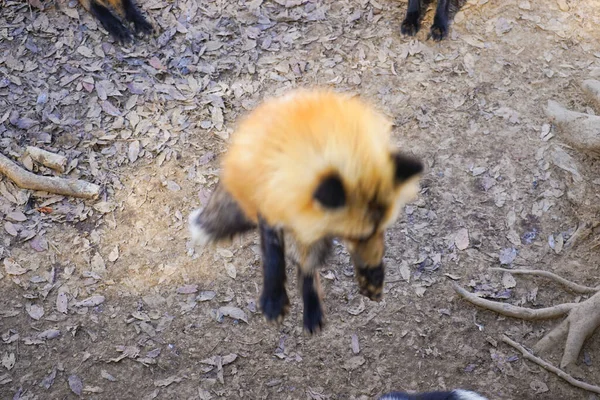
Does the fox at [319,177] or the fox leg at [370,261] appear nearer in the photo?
the fox at [319,177]

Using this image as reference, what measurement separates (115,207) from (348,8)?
3260 millimetres

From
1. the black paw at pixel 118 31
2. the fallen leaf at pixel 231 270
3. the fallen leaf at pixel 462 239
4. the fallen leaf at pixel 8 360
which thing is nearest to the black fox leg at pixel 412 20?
the fallen leaf at pixel 462 239

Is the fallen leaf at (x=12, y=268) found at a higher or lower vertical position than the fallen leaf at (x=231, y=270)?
lower

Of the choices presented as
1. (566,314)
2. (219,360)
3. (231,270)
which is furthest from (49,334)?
(566,314)

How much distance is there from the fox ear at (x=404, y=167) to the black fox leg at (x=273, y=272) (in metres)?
0.68

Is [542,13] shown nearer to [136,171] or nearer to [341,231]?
[136,171]

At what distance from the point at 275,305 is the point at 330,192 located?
108 centimetres

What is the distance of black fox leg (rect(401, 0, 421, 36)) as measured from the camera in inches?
259

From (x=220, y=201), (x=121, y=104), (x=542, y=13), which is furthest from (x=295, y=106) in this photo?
(x=542, y=13)

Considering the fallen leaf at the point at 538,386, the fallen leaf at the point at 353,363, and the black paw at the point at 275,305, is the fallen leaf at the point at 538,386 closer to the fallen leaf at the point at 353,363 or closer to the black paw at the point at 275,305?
the fallen leaf at the point at 353,363

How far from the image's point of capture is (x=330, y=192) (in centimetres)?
251

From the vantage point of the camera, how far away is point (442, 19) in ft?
21.4

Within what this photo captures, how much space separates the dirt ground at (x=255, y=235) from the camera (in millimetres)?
4781

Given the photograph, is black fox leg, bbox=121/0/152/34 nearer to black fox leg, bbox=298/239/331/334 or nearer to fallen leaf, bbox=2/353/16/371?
fallen leaf, bbox=2/353/16/371
